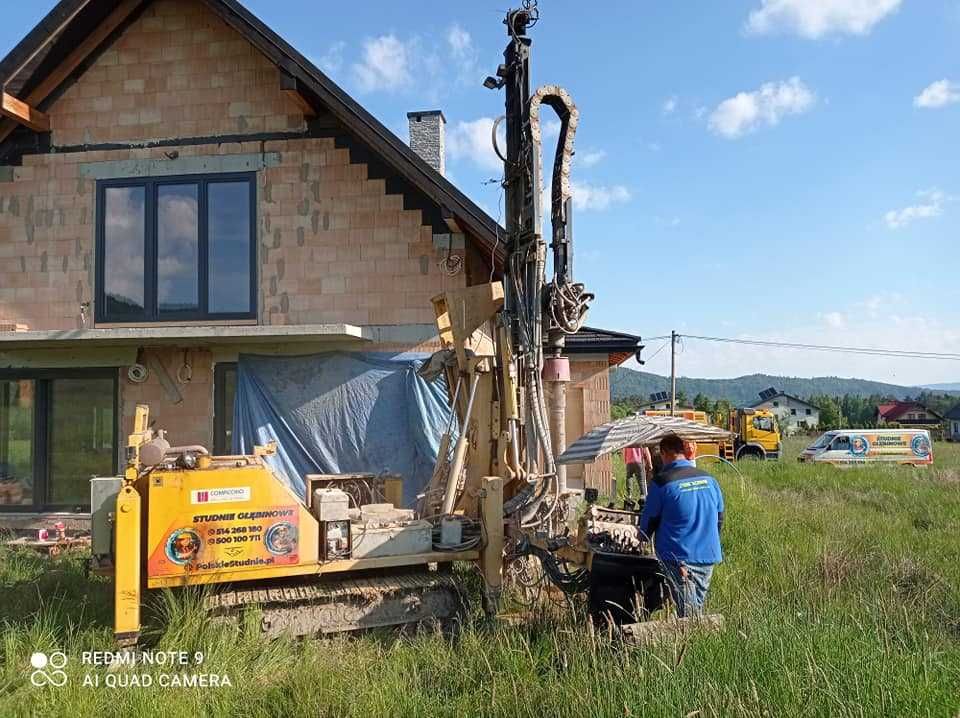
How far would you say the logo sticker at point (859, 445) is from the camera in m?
25.9

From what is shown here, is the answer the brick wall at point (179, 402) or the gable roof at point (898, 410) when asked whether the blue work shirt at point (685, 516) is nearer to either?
the brick wall at point (179, 402)

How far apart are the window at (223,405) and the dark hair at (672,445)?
7.13 m

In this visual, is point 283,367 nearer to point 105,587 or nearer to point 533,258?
point 105,587

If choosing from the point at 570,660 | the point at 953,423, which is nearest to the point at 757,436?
the point at 570,660

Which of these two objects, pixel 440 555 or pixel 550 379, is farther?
pixel 550 379

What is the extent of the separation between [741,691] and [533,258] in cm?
396

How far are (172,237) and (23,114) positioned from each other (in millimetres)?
2616

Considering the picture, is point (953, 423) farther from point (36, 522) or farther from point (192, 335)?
point (36, 522)

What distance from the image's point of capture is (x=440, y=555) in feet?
20.2

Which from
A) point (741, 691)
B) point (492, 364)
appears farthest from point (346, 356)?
point (741, 691)

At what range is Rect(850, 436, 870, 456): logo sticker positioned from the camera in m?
25.9

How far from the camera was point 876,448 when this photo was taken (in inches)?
1027

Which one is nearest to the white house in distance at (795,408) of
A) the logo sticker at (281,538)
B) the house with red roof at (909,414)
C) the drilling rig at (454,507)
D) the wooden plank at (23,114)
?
the house with red roof at (909,414)

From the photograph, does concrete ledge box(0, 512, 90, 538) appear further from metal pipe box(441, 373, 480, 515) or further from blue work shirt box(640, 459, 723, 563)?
blue work shirt box(640, 459, 723, 563)
